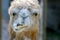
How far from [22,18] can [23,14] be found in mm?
17

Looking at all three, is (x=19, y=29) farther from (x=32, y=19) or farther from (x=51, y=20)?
(x=51, y=20)

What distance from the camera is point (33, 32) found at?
0.69 metres

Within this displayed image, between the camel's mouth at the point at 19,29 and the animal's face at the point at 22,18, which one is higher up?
the animal's face at the point at 22,18

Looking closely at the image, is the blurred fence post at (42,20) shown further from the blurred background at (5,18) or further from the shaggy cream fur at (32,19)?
the blurred background at (5,18)

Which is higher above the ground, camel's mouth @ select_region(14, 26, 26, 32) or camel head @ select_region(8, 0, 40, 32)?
camel head @ select_region(8, 0, 40, 32)

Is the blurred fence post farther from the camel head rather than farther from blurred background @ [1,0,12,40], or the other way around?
blurred background @ [1,0,12,40]

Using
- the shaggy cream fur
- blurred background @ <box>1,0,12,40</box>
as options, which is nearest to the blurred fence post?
the shaggy cream fur

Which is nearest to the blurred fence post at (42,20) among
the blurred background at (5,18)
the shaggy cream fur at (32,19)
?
the shaggy cream fur at (32,19)

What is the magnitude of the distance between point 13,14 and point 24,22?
0.21 ft

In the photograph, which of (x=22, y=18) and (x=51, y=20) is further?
(x=51, y=20)

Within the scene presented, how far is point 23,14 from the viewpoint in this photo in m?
0.63

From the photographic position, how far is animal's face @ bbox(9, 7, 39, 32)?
2.03 feet

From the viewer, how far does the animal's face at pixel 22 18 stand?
618 mm

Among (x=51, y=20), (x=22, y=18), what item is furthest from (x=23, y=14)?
(x=51, y=20)
